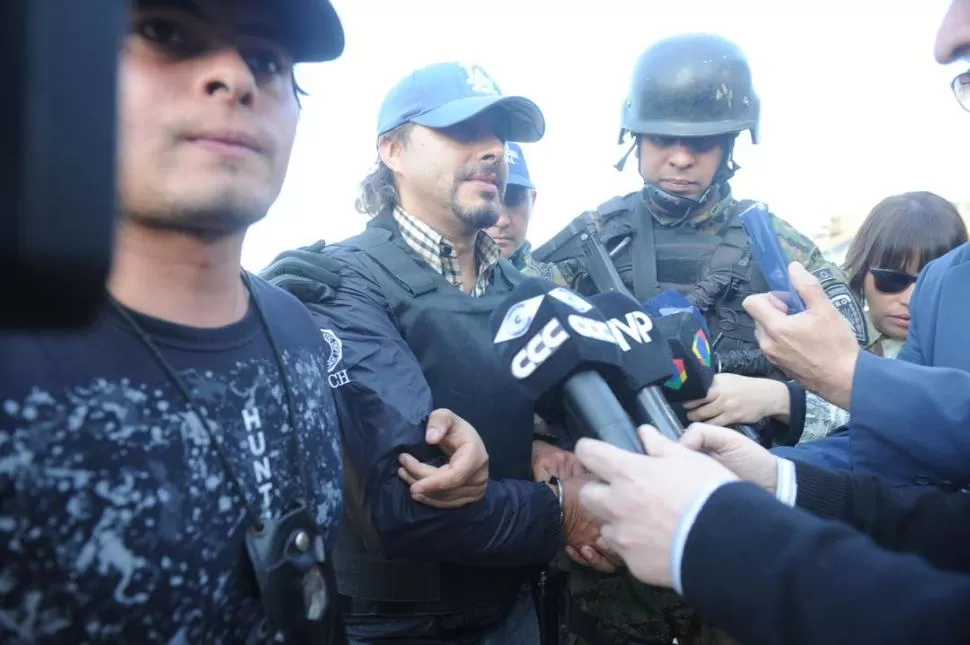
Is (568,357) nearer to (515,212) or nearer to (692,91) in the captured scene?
(692,91)

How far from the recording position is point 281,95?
1472 mm

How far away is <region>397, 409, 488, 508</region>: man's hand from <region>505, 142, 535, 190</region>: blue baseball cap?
3.45m

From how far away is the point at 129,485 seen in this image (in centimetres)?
113

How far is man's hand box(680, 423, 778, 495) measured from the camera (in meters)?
1.74

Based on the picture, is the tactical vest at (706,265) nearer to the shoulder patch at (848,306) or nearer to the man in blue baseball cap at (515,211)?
the shoulder patch at (848,306)

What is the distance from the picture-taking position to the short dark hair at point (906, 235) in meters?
3.63

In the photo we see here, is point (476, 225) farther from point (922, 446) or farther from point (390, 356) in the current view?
point (922, 446)

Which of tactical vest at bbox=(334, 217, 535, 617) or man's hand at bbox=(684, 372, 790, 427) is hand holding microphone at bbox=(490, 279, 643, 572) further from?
man's hand at bbox=(684, 372, 790, 427)

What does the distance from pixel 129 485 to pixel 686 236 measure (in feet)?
9.77

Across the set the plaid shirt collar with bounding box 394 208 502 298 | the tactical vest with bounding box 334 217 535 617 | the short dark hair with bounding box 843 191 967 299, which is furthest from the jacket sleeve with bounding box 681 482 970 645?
the short dark hair with bounding box 843 191 967 299

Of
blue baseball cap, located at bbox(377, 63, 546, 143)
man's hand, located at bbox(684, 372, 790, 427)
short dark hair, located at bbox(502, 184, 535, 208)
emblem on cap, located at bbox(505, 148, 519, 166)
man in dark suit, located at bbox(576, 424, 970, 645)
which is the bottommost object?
short dark hair, located at bbox(502, 184, 535, 208)

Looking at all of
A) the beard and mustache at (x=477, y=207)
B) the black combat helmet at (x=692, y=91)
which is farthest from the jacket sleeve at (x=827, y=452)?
the black combat helmet at (x=692, y=91)

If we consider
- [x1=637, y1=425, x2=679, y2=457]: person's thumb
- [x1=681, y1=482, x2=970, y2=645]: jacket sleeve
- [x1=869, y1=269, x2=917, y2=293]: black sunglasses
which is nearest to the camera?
[x1=681, y1=482, x2=970, y2=645]: jacket sleeve

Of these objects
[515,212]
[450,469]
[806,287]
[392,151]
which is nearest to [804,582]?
[450,469]
